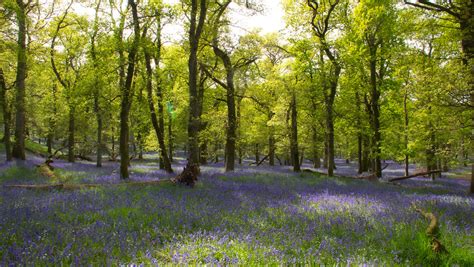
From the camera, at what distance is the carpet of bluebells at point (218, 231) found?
3.99m

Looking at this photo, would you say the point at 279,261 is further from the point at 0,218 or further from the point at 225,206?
the point at 0,218

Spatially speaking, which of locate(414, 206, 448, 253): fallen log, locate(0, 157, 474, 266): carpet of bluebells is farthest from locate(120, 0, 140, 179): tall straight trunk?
locate(414, 206, 448, 253): fallen log

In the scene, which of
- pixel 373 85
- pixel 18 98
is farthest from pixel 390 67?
pixel 18 98

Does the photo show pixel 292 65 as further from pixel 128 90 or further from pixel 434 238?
pixel 434 238

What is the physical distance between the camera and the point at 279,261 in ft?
12.4

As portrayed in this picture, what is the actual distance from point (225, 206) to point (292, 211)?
1.64 m

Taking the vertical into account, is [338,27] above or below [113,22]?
above

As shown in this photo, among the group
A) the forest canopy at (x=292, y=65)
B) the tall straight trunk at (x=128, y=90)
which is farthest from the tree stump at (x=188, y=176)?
the tall straight trunk at (x=128, y=90)

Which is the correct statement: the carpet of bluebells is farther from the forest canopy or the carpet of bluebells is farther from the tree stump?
the forest canopy

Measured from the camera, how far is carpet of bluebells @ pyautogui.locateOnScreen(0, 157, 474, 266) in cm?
399

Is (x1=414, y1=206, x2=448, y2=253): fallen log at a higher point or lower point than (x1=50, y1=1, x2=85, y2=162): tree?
lower

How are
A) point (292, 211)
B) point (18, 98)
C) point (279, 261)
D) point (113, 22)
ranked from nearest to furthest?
point (279, 261) → point (292, 211) → point (113, 22) → point (18, 98)

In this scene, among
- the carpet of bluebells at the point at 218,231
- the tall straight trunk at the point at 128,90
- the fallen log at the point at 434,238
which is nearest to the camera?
the carpet of bluebells at the point at 218,231

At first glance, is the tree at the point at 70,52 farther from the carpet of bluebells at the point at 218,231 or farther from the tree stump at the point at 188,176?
the carpet of bluebells at the point at 218,231
